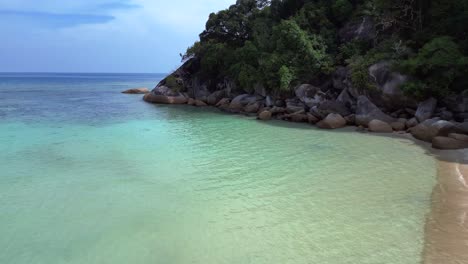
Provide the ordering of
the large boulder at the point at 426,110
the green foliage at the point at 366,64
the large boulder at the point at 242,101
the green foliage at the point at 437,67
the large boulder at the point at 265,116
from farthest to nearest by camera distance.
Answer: the large boulder at the point at 242,101 → the large boulder at the point at 265,116 → the green foliage at the point at 366,64 → the large boulder at the point at 426,110 → the green foliage at the point at 437,67

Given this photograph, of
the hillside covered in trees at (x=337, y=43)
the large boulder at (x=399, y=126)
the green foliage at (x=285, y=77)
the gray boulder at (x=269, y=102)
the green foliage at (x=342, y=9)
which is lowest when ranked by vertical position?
the large boulder at (x=399, y=126)

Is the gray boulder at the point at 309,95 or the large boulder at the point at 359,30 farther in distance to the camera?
the large boulder at the point at 359,30

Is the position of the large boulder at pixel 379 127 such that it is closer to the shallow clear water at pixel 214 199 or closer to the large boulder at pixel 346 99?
the shallow clear water at pixel 214 199

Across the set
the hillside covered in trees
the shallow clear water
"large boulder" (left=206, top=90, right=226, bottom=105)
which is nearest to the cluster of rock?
the hillside covered in trees

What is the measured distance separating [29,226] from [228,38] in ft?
104

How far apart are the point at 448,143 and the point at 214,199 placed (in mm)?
9904

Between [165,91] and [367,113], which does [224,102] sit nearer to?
[165,91]

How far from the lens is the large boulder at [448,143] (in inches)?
541

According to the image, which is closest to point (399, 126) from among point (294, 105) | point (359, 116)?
point (359, 116)

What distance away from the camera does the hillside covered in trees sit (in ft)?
59.8

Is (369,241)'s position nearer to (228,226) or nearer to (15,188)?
(228,226)

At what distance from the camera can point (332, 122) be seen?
64.4ft

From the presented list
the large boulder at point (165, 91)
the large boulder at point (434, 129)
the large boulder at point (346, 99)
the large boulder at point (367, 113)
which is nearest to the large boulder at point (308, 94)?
the large boulder at point (346, 99)

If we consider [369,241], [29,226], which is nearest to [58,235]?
[29,226]
